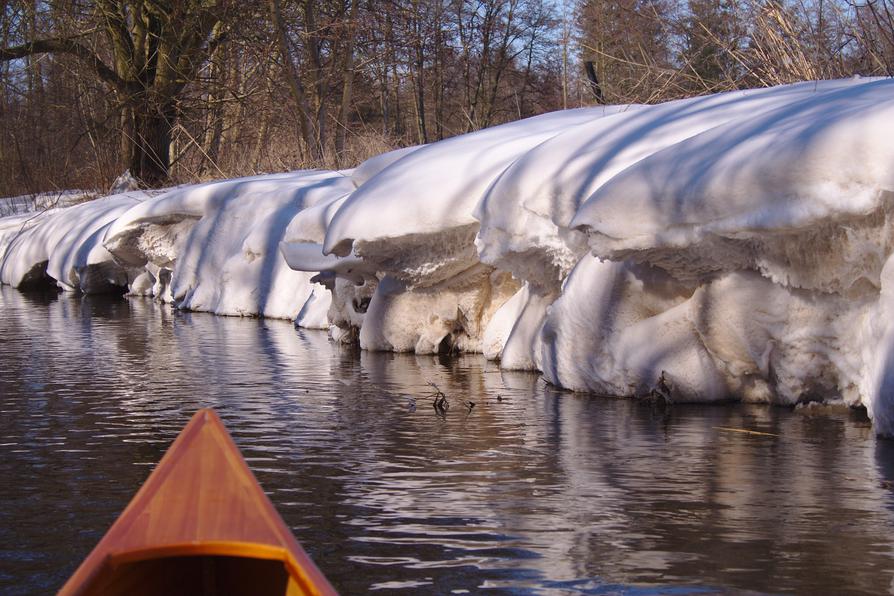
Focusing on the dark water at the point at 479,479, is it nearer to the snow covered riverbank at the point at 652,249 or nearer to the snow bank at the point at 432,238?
the snow covered riverbank at the point at 652,249

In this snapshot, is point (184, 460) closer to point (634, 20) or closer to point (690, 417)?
point (690, 417)

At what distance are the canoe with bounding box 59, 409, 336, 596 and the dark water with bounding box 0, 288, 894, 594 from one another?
1.67 ft

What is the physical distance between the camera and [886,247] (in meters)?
4.55

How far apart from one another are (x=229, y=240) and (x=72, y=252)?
383cm

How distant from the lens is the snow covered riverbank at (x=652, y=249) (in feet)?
15.1

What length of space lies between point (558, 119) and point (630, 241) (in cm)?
324

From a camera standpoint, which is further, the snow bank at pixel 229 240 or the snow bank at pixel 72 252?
the snow bank at pixel 72 252

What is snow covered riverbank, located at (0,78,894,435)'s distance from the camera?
4594 millimetres

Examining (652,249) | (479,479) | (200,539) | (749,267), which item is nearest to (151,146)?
(652,249)

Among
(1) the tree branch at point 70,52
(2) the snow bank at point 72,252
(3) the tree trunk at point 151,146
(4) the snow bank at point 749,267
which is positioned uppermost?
(1) the tree branch at point 70,52

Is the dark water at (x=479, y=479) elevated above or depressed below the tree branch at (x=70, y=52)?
below

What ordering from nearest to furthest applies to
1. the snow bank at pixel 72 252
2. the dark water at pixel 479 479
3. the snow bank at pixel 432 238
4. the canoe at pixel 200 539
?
the canoe at pixel 200 539, the dark water at pixel 479 479, the snow bank at pixel 432 238, the snow bank at pixel 72 252

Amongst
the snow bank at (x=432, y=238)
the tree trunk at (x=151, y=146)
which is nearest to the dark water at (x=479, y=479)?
the snow bank at (x=432, y=238)

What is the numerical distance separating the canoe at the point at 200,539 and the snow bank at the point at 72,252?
40.2ft
